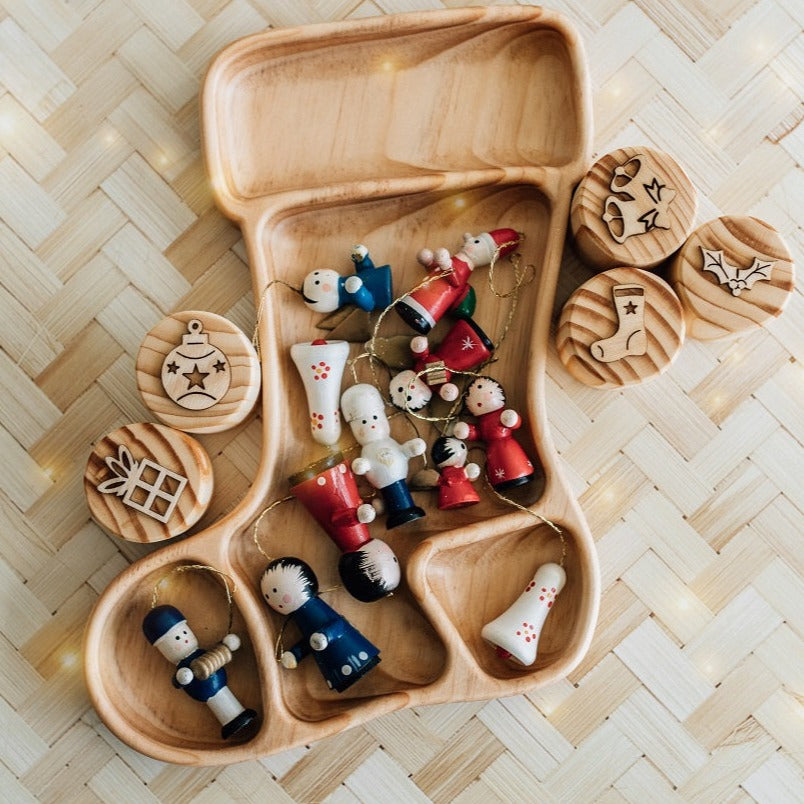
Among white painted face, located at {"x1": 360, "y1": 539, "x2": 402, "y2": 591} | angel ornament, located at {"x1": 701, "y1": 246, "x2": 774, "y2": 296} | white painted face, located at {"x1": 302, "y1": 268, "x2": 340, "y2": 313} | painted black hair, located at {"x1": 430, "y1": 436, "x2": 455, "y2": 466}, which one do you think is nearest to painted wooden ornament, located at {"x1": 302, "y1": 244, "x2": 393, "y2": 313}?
white painted face, located at {"x1": 302, "y1": 268, "x2": 340, "y2": 313}

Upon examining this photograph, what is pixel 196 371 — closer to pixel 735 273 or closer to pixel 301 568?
Result: pixel 301 568

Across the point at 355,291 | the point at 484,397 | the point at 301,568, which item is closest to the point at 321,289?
the point at 355,291

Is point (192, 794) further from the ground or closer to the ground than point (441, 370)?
closer to the ground

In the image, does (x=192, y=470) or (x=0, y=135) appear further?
(x=0, y=135)

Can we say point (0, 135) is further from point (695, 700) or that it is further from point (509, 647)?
point (695, 700)

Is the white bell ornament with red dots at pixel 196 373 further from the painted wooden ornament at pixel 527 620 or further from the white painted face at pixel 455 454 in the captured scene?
the painted wooden ornament at pixel 527 620

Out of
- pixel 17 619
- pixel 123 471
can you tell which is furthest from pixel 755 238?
pixel 17 619
